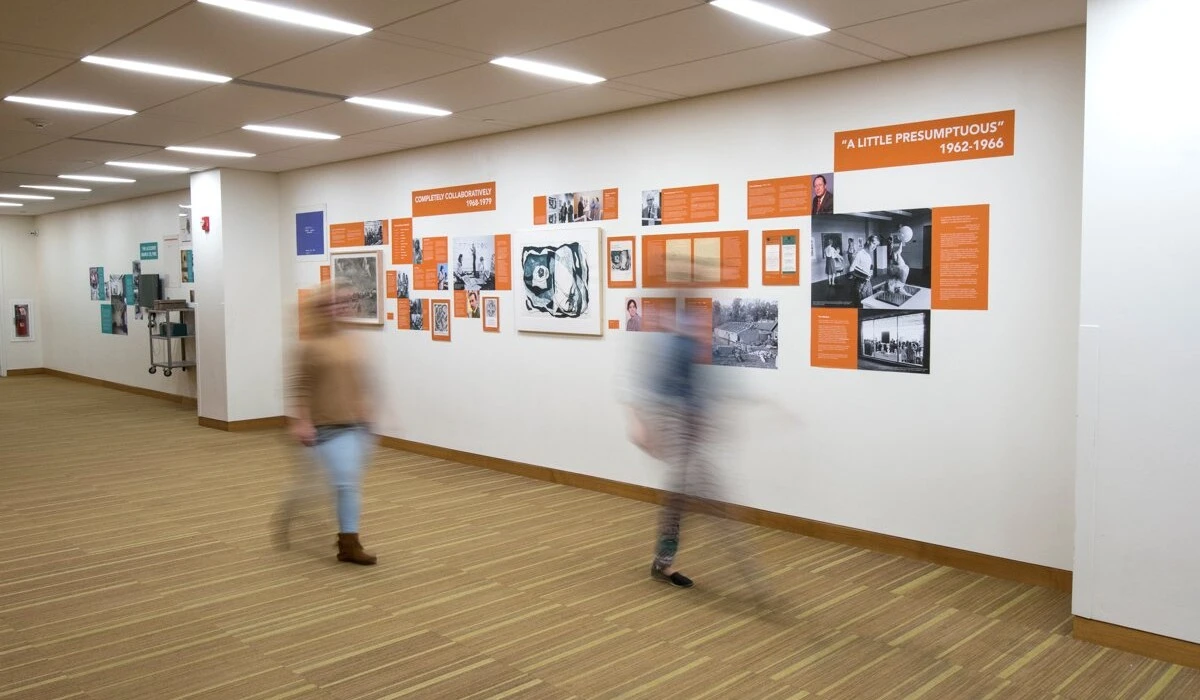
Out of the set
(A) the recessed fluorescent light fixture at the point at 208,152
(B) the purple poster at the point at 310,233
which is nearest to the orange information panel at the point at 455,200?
(B) the purple poster at the point at 310,233

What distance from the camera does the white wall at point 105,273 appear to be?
13898 mm

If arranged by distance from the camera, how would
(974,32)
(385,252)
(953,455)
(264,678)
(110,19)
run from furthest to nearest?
(385,252) < (953,455) < (974,32) < (110,19) < (264,678)

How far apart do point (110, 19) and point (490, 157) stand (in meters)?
4.19

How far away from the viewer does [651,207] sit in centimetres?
718

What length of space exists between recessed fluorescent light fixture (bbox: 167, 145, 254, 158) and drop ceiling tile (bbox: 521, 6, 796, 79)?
528cm

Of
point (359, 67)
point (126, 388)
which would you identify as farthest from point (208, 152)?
point (126, 388)

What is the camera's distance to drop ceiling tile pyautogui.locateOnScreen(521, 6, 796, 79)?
488 centimetres

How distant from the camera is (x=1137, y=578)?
4.20 metres

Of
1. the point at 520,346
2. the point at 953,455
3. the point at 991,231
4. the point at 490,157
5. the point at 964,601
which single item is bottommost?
the point at 964,601

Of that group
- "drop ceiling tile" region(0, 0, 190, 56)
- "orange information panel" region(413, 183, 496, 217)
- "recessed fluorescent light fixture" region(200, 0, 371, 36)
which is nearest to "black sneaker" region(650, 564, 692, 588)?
"recessed fluorescent light fixture" region(200, 0, 371, 36)

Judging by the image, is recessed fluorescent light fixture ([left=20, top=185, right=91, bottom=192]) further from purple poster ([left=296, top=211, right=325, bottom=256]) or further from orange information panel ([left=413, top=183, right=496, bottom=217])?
orange information panel ([left=413, top=183, right=496, bottom=217])

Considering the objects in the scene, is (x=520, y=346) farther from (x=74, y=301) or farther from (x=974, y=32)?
(x=74, y=301)

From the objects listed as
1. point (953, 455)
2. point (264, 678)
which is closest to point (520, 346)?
point (953, 455)

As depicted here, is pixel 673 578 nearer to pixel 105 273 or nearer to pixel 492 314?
pixel 492 314
